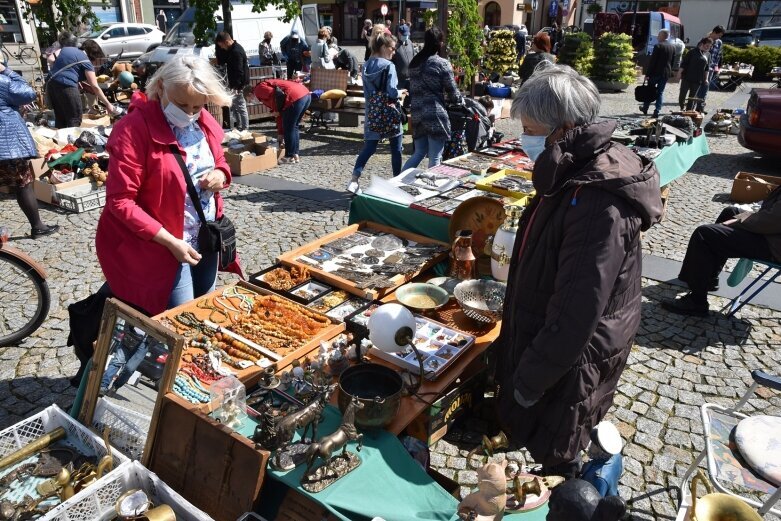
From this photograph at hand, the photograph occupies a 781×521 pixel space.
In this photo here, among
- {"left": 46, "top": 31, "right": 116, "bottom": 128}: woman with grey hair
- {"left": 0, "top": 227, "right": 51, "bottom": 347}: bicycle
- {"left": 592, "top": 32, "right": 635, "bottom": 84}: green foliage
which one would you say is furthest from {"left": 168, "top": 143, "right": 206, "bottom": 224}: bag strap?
{"left": 592, "top": 32, "right": 635, "bottom": 84}: green foliage

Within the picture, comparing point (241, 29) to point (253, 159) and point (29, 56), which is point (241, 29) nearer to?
point (29, 56)

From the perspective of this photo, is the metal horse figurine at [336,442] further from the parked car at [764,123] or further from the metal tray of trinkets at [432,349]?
the parked car at [764,123]

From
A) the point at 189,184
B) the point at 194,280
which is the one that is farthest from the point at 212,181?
the point at 194,280

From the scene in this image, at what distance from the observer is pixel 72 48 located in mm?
7863

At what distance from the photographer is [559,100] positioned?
192cm

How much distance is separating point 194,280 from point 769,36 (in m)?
27.8

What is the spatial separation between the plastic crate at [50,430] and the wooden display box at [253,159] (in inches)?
235

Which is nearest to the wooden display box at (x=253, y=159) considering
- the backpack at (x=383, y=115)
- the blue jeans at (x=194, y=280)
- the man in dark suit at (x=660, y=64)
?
the backpack at (x=383, y=115)

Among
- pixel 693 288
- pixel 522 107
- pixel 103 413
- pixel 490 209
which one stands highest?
pixel 522 107

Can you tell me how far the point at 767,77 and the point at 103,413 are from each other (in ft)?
76.7

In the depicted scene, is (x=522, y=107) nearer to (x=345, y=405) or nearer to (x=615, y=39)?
(x=345, y=405)

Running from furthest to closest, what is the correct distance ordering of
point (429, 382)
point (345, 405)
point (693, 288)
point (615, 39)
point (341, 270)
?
point (615, 39), point (693, 288), point (341, 270), point (429, 382), point (345, 405)

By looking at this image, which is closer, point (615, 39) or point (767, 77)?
point (615, 39)

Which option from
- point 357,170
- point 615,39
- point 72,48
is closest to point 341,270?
point 357,170
